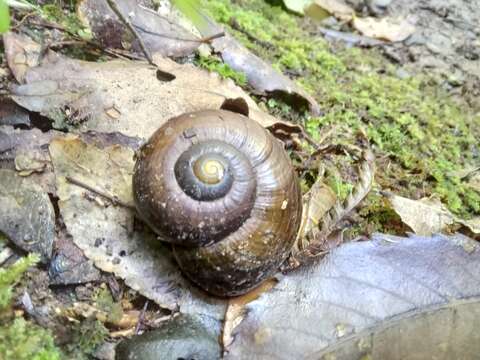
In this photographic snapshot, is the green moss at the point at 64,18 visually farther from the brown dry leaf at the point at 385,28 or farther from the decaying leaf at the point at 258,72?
the brown dry leaf at the point at 385,28

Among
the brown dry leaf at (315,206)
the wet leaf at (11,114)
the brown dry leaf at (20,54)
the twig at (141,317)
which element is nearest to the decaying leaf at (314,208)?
the brown dry leaf at (315,206)

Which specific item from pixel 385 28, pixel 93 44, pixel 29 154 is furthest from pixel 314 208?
pixel 385 28

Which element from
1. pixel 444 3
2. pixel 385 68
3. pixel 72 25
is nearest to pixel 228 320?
pixel 72 25

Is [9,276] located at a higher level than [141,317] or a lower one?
higher

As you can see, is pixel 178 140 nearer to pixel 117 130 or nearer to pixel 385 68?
pixel 117 130

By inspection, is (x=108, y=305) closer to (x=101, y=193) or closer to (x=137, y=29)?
(x=101, y=193)

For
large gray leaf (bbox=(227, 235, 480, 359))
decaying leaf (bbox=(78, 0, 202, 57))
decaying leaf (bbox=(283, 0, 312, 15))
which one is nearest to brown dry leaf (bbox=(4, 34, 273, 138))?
decaying leaf (bbox=(78, 0, 202, 57))

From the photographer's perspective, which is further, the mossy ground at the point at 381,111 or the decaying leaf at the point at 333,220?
the mossy ground at the point at 381,111
